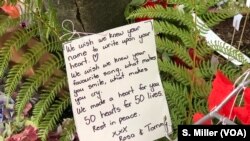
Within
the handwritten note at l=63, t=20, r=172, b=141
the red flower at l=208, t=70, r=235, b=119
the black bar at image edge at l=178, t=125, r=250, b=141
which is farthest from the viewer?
the handwritten note at l=63, t=20, r=172, b=141

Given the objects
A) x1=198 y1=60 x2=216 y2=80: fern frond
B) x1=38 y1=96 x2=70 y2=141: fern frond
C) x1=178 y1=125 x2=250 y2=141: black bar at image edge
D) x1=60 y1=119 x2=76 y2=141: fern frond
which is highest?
x1=178 y1=125 x2=250 y2=141: black bar at image edge

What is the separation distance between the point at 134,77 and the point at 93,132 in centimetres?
14

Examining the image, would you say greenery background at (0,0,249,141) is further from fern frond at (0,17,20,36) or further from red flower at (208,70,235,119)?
red flower at (208,70,235,119)

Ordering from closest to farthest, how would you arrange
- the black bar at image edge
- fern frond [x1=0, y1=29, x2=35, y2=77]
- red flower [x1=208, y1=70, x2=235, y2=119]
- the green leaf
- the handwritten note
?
1. the black bar at image edge
2. red flower [x1=208, y1=70, x2=235, y2=119]
3. the handwritten note
4. fern frond [x1=0, y1=29, x2=35, y2=77]
5. the green leaf

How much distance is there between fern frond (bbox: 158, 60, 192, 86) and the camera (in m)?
1.02

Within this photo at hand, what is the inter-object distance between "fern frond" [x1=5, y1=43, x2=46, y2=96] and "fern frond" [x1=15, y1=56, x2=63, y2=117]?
0.08 ft

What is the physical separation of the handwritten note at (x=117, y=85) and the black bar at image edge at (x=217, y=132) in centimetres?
27

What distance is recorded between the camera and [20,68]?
3.12 feet

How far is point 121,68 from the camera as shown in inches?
34.1

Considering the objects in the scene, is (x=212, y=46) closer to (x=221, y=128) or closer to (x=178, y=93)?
(x=178, y=93)

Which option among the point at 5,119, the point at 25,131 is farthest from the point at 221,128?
the point at 5,119

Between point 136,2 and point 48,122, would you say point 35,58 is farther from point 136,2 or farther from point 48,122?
point 136,2


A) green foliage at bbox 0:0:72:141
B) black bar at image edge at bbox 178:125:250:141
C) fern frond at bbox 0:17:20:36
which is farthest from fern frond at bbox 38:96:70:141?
black bar at image edge at bbox 178:125:250:141

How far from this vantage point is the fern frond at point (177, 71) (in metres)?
1.02
